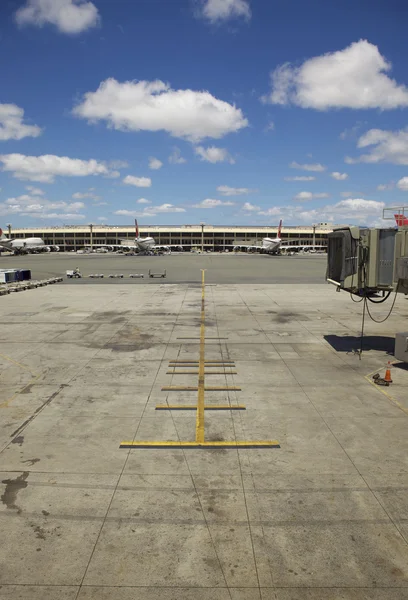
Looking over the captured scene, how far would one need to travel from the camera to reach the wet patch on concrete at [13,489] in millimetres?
8883

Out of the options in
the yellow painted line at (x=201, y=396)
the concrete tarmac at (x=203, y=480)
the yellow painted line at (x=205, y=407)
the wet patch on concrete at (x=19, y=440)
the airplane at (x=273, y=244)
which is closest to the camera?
the concrete tarmac at (x=203, y=480)

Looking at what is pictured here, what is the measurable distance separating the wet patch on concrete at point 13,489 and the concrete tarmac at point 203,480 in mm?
41

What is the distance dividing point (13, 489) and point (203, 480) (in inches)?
168

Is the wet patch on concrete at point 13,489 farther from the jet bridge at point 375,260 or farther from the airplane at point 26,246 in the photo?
the airplane at point 26,246

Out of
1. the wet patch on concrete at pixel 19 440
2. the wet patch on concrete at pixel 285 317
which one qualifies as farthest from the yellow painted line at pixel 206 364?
the wet patch on concrete at pixel 285 317

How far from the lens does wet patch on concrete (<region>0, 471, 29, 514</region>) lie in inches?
350

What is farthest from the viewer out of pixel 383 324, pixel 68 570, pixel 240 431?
pixel 383 324

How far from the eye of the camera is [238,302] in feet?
126

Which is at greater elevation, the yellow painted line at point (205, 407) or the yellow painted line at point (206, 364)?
the yellow painted line at point (205, 407)

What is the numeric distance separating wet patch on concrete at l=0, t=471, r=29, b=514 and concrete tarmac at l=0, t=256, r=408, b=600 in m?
0.04

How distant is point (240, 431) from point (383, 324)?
19642 millimetres

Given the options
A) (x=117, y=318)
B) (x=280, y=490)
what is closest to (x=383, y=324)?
(x=117, y=318)

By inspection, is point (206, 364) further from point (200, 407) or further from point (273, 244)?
point (273, 244)

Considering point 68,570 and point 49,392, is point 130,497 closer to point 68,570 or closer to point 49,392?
point 68,570
